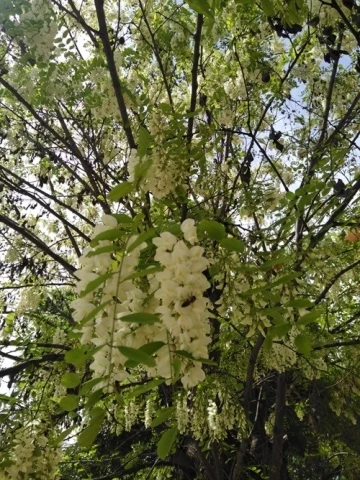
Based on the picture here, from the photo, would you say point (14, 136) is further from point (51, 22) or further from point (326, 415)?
point (326, 415)

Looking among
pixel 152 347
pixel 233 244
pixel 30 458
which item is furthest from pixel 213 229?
pixel 30 458

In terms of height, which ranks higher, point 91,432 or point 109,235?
point 109,235

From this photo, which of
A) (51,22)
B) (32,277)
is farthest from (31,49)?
(32,277)

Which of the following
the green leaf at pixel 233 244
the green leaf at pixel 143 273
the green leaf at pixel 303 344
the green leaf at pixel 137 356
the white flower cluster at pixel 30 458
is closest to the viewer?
the green leaf at pixel 137 356

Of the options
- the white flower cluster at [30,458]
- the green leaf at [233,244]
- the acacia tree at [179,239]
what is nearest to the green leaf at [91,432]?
the acacia tree at [179,239]

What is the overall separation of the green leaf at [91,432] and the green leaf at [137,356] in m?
0.17

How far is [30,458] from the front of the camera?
243 centimetres

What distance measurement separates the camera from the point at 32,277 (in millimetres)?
5344

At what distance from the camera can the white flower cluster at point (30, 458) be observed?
235 cm

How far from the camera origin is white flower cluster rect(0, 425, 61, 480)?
2.35m

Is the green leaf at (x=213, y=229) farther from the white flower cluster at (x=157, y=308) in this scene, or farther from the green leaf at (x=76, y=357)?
the green leaf at (x=76, y=357)

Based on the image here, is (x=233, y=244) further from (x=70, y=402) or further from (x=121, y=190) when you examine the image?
(x=70, y=402)

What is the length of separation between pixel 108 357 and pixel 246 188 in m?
2.48

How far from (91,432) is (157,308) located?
29cm
